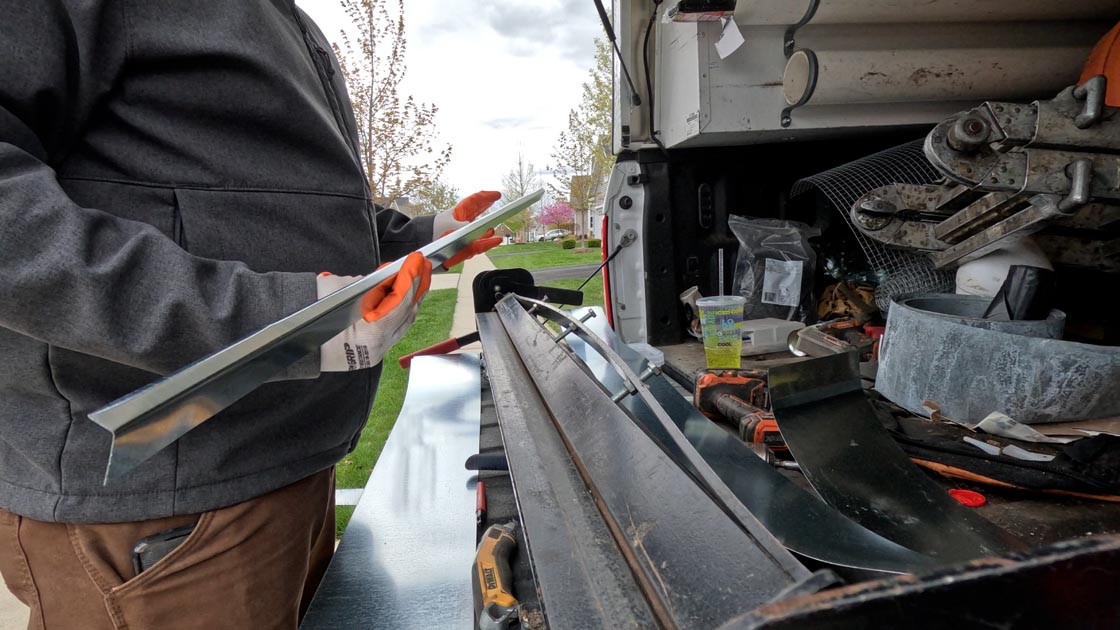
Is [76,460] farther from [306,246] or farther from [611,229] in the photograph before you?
[611,229]

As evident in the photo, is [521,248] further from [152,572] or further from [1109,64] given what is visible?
[152,572]

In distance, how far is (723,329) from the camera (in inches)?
91.8

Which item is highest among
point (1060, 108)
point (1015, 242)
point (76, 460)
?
point (1060, 108)

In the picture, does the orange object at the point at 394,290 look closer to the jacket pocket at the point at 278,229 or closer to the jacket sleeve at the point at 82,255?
the jacket sleeve at the point at 82,255

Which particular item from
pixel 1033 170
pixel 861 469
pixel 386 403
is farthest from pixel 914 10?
pixel 386 403

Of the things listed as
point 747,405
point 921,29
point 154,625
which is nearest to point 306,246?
point 154,625

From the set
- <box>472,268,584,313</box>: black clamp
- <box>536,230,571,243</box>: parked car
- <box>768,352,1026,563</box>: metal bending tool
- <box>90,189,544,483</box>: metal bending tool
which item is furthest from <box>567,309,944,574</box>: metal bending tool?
<box>536,230,571,243</box>: parked car

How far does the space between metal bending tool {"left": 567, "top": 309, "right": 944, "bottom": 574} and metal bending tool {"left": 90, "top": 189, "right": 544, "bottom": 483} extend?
0.65m

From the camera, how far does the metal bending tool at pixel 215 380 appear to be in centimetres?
65

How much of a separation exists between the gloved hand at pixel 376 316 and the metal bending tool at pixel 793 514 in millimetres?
560

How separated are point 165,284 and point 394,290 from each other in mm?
318

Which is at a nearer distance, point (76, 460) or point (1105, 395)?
point (76, 460)

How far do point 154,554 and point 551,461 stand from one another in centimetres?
74

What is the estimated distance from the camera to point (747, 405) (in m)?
1.73
